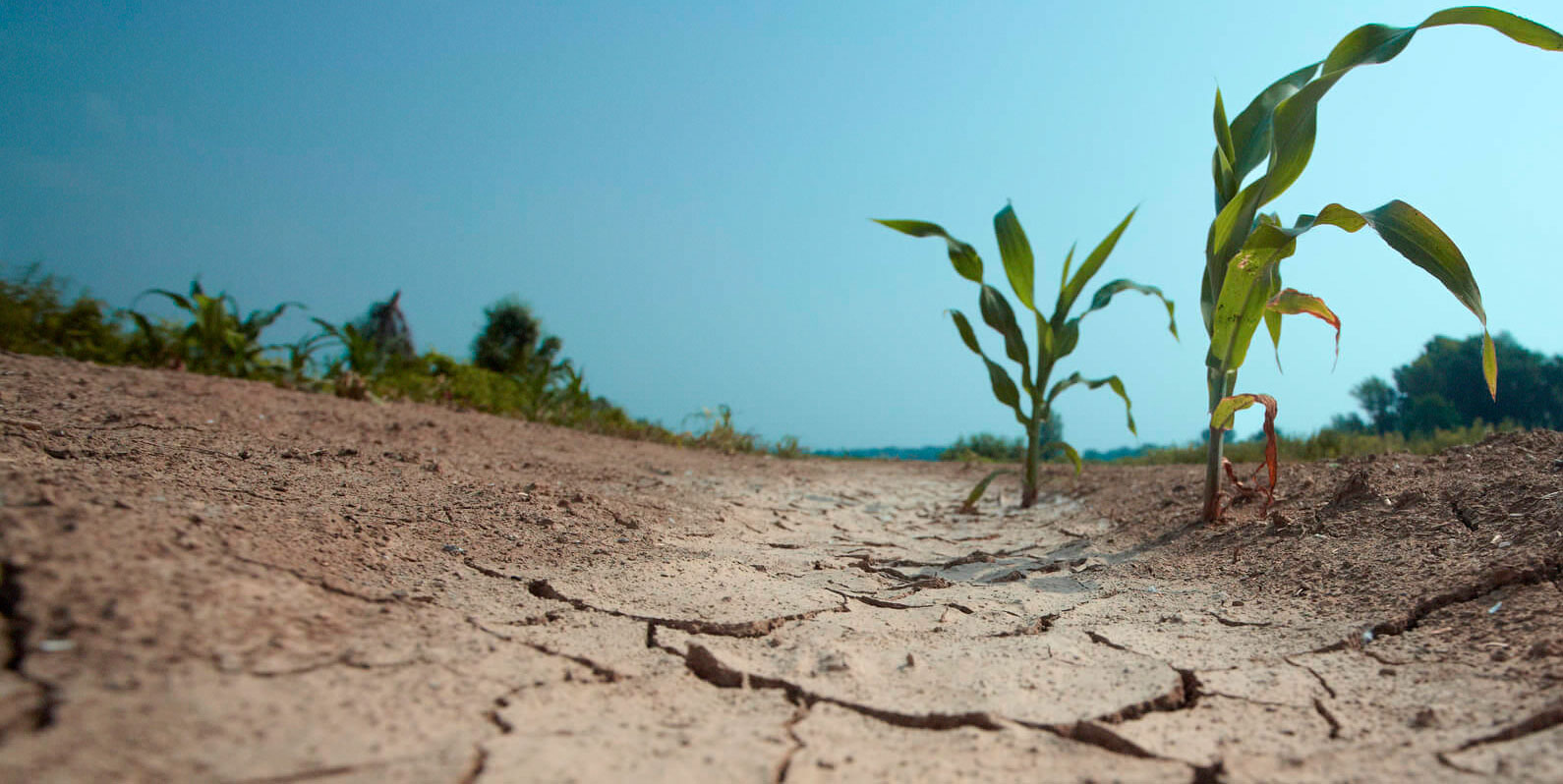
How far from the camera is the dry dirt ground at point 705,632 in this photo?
112 cm

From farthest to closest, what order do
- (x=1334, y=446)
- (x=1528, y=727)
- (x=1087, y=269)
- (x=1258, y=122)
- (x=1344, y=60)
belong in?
(x=1334, y=446), (x=1087, y=269), (x=1258, y=122), (x=1344, y=60), (x=1528, y=727)

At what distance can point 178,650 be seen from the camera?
117 cm

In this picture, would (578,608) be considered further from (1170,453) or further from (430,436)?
(1170,453)

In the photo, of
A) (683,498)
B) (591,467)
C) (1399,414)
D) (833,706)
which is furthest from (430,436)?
(1399,414)

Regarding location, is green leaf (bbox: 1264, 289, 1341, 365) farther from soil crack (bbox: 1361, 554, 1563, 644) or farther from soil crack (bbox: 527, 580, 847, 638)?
soil crack (bbox: 527, 580, 847, 638)

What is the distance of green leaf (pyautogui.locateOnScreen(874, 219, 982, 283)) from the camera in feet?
13.3

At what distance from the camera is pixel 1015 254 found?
4082mm

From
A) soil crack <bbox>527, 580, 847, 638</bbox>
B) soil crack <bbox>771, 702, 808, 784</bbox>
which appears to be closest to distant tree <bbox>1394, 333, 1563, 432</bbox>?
soil crack <bbox>527, 580, 847, 638</bbox>

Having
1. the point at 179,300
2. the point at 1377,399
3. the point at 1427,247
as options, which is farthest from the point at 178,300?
the point at 1377,399

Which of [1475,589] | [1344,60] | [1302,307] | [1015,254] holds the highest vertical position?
[1344,60]

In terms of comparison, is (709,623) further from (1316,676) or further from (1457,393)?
(1457,393)

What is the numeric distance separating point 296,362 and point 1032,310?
503cm

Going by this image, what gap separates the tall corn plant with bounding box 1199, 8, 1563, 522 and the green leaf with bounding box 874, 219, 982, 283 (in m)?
1.27

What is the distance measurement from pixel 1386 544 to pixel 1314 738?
1.25m
